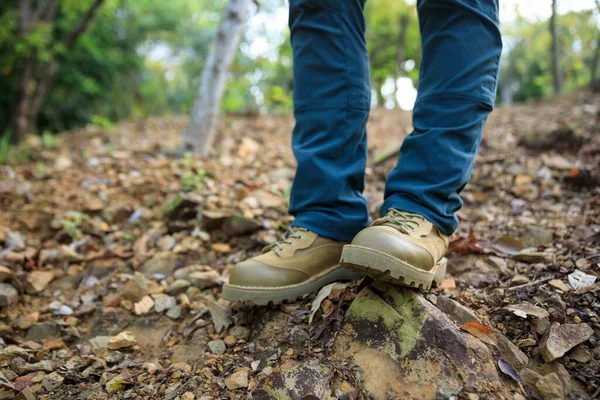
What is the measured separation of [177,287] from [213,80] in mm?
2112

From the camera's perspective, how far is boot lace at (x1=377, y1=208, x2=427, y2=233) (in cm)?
120

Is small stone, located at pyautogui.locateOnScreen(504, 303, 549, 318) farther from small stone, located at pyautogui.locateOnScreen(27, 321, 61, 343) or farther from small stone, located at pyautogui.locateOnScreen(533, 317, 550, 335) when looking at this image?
small stone, located at pyautogui.locateOnScreen(27, 321, 61, 343)

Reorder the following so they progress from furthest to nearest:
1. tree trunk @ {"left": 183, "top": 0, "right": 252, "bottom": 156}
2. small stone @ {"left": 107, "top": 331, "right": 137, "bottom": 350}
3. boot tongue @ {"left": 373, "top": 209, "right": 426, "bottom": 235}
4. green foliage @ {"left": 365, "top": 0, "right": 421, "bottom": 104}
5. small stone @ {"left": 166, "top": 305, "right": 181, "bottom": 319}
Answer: green foliage @ {"left": 365, "top": 0, "right": 421, "bottom": 104}, tree trunk @ {"left": 183, "top": 0, "right": 252, "bottom": 156}, small stone @ {"left": 166, "top": 305, "right": 181, "bottom": 319}, small stone @ {"left": 107, "top": 331, "right": 137, "bottom": 350}, boot tongue @ {"left": 373, "top": 209, "right": 426, "bottom": 235}

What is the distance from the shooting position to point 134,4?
446 inches

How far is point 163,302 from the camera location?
1679 mm

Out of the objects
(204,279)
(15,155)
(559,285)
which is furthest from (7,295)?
(15,155)

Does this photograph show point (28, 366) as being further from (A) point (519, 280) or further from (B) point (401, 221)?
(A) point (519, 280)

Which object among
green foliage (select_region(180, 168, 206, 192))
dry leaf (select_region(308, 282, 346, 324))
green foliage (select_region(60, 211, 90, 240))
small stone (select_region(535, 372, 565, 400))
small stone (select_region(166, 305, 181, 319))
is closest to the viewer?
small stone (select_region(535, 372, 565, 400))

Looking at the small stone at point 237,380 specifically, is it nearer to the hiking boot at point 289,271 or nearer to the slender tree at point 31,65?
the hiking boot at point 289,271

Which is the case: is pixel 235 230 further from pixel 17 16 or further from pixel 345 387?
pixel 17 16

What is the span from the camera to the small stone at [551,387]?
0.96 metres

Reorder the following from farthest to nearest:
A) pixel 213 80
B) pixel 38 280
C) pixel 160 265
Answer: pixel 213 80 < pixel 160 265 < pixel 38 280

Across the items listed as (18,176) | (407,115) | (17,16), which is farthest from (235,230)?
(17,16)

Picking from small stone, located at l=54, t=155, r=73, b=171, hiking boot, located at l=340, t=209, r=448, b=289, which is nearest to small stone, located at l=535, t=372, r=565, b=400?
hiking boot, located at l=340, t=209, r=448, b=289
